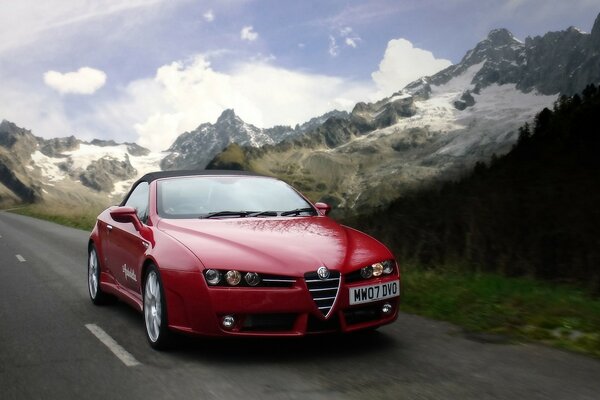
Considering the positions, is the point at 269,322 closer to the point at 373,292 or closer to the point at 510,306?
the point at 373,292

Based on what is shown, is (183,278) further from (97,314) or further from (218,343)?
(97,314)

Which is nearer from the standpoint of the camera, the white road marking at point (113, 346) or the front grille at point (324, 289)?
the front grille at point (324, 289)

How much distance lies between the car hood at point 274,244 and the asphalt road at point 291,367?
727 millimetres

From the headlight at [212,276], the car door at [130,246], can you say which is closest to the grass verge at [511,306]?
the headlight at [212,276]

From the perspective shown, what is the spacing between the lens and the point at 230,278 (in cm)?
470

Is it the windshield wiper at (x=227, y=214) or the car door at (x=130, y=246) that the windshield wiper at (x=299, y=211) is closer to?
the windshield wiper at (x=227, y=214)

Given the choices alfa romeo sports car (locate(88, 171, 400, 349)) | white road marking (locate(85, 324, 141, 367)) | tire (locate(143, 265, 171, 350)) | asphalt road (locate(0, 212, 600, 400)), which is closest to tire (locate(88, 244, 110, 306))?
asphalt road (locate(0, 212, 600, 400))

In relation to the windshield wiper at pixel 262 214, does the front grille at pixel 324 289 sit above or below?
below

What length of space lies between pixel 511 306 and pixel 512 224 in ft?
13.0

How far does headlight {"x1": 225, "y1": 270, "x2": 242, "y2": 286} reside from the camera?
4.69m

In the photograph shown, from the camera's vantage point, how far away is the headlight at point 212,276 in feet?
15.5

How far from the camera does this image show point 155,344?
17.4 ft

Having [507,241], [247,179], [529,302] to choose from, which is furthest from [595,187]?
[247,179]

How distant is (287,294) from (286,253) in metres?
0.34
